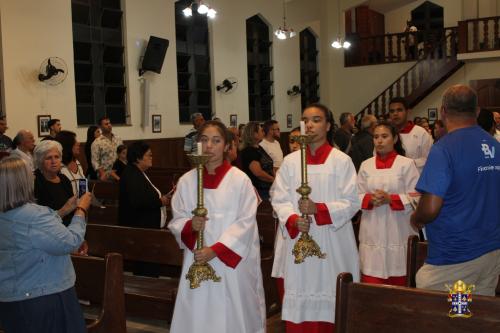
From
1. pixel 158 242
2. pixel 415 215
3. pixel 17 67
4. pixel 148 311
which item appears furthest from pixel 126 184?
pixel 17 67

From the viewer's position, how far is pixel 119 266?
3.96m

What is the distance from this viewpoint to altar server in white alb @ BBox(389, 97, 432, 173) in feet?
21.9

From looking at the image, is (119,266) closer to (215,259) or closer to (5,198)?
(215,259)

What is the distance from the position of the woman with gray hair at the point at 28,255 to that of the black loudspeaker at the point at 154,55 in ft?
34.9

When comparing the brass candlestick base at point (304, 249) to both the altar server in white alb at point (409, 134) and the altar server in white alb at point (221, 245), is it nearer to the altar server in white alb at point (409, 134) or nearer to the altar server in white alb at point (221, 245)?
the altar server in white alb at point (221, 245)

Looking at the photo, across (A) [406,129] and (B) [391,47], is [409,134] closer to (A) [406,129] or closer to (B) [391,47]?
(A) [406,129]

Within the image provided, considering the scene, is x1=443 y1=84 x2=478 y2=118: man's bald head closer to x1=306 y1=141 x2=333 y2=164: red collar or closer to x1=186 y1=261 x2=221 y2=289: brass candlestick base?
x1=306 y1=141 x2=333 y2=164: red collar

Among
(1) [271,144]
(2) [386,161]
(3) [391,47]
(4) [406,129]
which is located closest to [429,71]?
(3) [391,47]

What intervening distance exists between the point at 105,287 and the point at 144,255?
1.17 m

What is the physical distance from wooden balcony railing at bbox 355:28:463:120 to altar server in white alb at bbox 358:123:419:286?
46.4ft

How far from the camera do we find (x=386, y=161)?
17.1 feet

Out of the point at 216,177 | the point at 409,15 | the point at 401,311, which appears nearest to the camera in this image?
the point at 401,311

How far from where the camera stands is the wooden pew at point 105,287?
3893 mm

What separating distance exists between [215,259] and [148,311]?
1.43 meters
